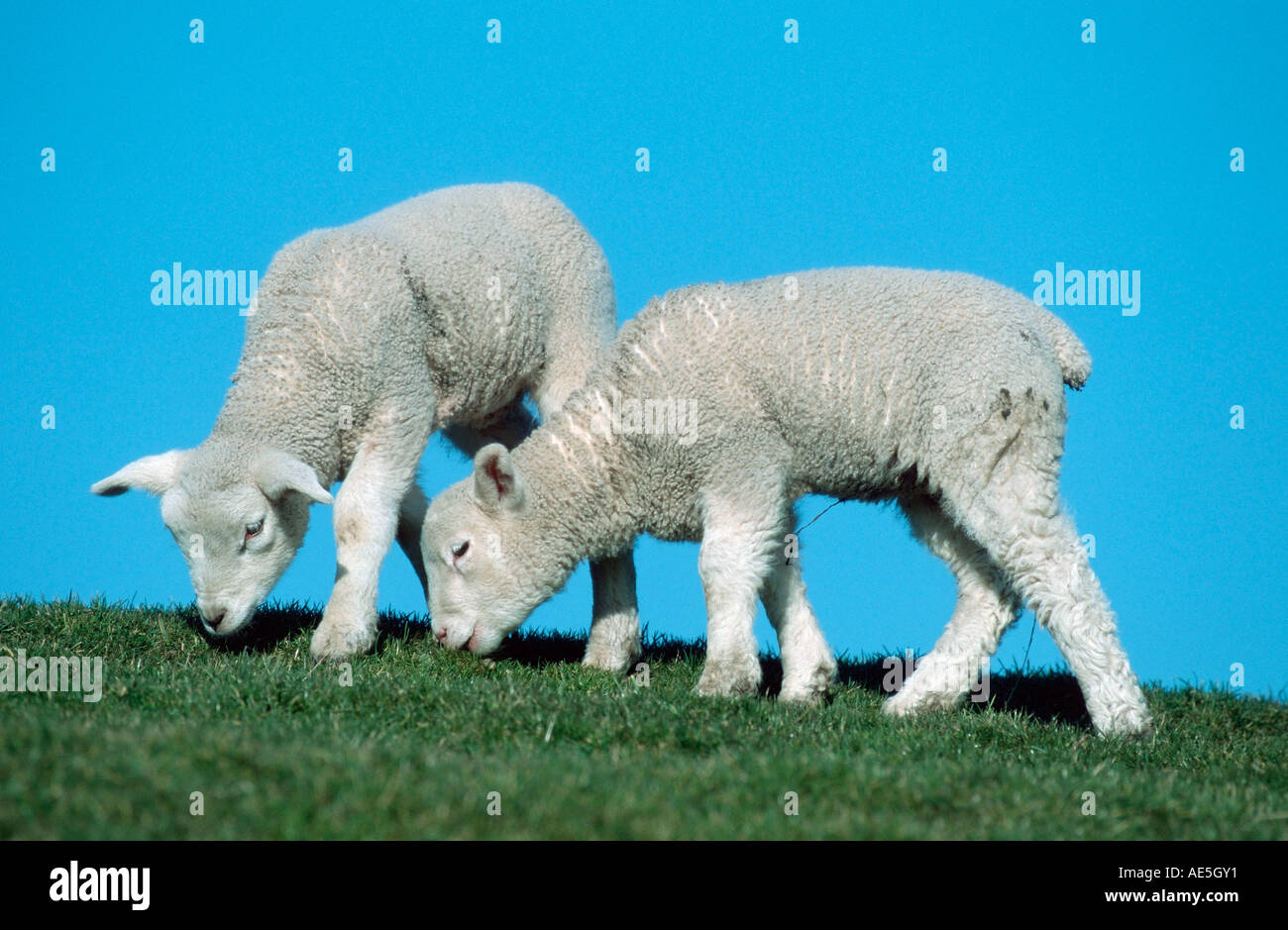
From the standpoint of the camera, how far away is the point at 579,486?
8.52 meters

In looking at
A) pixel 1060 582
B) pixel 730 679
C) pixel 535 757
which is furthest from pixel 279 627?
pixel 1060 582

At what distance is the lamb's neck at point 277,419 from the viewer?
29.5ft

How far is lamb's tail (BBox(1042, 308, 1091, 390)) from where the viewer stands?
8.41 m

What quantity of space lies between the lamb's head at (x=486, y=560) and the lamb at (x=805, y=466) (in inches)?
0.6

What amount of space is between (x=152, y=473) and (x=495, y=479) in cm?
234

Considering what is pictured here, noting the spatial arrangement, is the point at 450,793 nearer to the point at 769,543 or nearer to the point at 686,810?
the point at 686,810

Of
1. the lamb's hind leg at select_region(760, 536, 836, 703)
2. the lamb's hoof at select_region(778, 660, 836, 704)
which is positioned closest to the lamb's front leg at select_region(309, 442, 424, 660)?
the lamb's hind leg at select_region(760, 536, 836, 703)

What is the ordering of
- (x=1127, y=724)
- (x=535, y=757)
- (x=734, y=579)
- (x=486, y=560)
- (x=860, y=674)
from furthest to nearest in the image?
(x=860, y=674)
(x=486, y=560)
(x=734, y=579)
(x=1127, y=724)
(x=535, y=757)

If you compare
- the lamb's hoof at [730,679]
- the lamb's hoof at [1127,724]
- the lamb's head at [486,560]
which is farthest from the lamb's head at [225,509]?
the lamb's hoof at [1127,724]

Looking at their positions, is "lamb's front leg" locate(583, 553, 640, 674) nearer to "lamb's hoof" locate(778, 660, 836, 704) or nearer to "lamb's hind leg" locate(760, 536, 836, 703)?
"lamb's hind leg" locate(760, 536, 836, 703)

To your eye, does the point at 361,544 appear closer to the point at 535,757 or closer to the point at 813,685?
the point at 813,685

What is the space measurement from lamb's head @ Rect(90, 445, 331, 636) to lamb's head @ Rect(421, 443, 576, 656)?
875 millimetres

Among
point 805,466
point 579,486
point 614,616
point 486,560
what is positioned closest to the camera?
point 805,466
